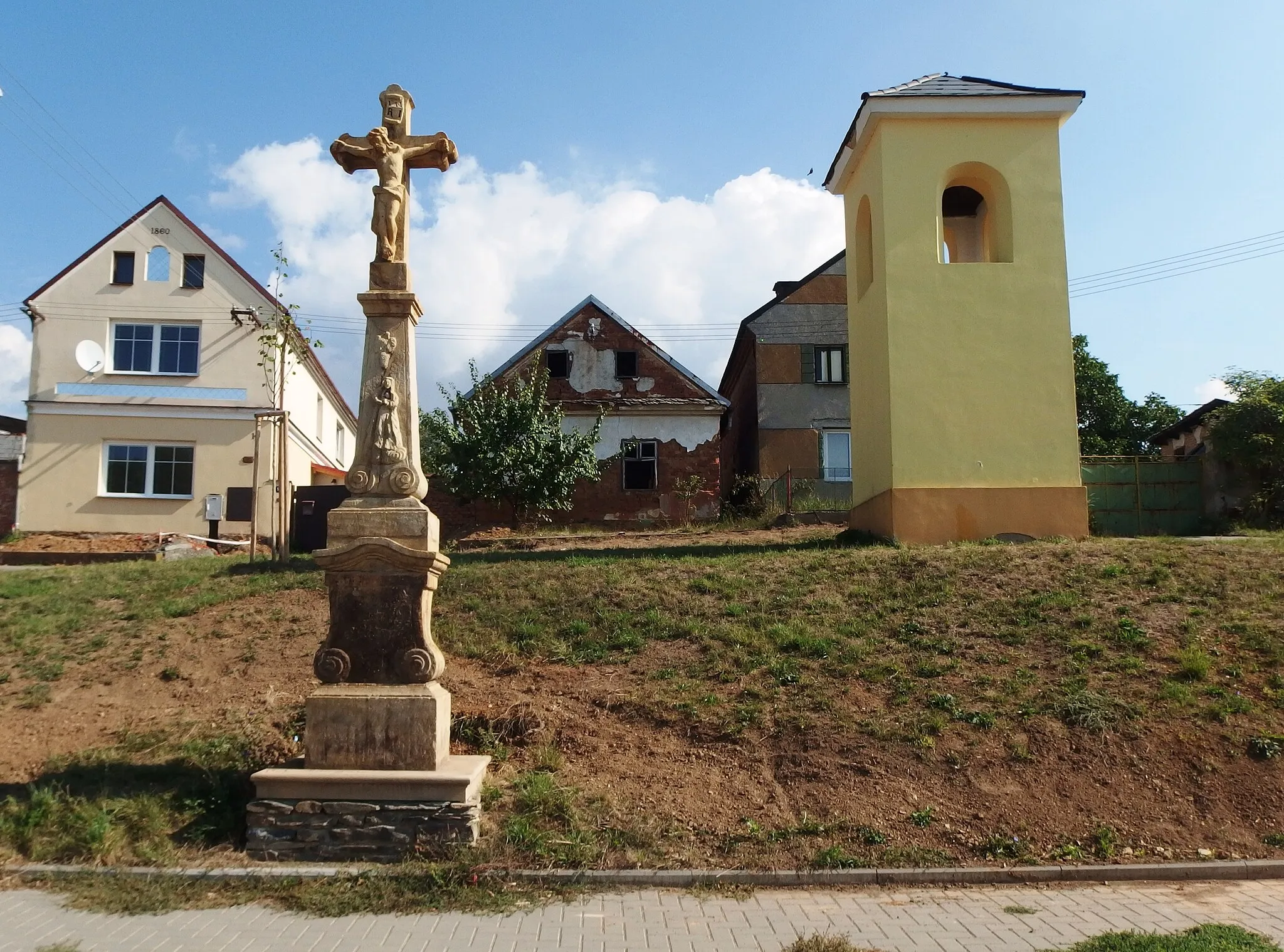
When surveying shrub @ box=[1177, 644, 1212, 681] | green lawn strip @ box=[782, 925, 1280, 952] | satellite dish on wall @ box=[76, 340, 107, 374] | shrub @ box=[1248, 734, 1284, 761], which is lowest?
green lawn strip @ box=[782, 925, 1280, 952]

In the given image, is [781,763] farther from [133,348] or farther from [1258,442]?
[133,348]

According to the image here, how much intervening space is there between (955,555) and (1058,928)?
23.5 feet

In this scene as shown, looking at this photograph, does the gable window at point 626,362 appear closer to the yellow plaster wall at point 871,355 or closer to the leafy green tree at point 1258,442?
the yellow plaster wall at point 871,355

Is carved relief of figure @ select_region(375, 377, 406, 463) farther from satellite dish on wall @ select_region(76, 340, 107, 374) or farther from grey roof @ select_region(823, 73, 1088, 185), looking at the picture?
satellite dish on wall @ select_region(76, 340, 107, 374)

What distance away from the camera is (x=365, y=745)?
752 centimetres

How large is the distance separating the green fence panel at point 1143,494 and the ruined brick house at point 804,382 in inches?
327

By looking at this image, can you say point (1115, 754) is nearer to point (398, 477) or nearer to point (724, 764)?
point (724, 764)

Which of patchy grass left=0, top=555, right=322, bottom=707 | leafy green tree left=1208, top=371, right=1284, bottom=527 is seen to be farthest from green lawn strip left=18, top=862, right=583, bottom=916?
leafy green tree left=1208, top=371, right=1284, bottom=527

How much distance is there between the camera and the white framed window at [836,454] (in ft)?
95.3

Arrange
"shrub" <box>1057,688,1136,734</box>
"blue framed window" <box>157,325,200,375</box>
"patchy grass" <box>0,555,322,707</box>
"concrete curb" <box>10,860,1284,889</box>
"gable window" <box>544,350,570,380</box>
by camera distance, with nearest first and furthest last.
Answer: "concrete curb" <box>10,860,1284,889</box>, "shrub" <box>1057,688,1136,734</box>, "patchy grass" <box>0,555,322,707</box>, "blue framed window" <box>157,325,200,375</box>, "gable window" <box>544,350,570,380</box>

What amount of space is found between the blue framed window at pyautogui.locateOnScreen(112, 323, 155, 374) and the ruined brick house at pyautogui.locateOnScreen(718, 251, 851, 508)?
16.1 meters

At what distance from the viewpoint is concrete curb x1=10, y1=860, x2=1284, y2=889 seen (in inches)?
269

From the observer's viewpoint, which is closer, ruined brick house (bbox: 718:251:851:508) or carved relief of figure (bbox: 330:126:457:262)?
carved relief of figure (bbox: 330:126:457:262)

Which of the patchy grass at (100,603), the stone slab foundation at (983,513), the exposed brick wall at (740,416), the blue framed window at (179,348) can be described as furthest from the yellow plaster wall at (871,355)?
the blue framed window at (179,348)
